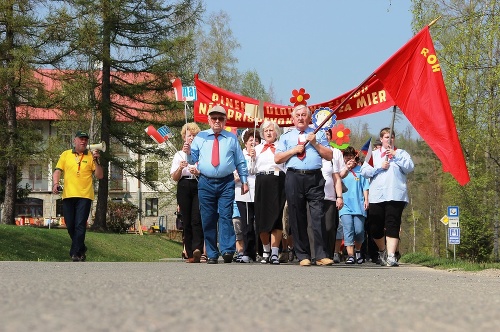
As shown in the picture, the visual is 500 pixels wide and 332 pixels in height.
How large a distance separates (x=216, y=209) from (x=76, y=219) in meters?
2.45

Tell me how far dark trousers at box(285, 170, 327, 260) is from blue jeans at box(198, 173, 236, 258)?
3.04 ft

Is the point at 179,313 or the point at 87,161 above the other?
the point at 87,161

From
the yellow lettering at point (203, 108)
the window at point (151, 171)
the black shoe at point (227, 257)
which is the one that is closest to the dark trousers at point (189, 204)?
the black shoe at point (227, 257)

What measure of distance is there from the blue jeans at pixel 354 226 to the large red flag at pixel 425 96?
2.73m

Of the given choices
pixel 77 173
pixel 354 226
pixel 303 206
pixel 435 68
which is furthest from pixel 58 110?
pixel 303 206

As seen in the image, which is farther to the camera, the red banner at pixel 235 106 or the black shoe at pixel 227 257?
the red banner at pixel 235 106

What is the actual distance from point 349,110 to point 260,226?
258 centimetres

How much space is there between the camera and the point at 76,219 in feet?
45.3

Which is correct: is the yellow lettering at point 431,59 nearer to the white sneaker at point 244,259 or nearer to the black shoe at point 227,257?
the white sneaker at point 244,259

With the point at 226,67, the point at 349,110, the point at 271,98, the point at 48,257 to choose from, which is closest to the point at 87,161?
the point at 349,110

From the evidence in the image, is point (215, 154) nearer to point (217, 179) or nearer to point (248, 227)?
point (217, 179)

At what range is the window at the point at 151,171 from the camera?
137 feet

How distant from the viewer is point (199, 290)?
5.46 metres

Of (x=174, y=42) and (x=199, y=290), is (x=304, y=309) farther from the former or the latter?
(x=174, y=42)
